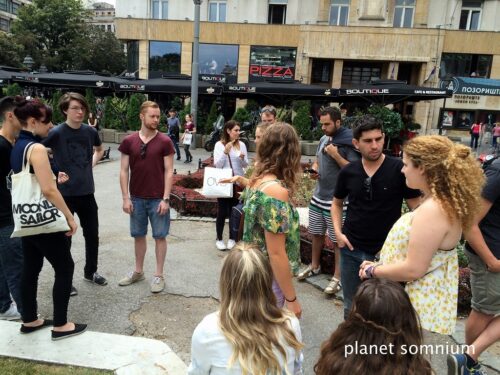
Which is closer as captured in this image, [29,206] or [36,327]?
[29,206]

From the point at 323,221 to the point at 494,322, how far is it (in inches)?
74.6

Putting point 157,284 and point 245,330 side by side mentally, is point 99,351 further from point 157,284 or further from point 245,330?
point 245,330

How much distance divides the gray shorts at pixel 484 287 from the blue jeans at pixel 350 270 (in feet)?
2.24

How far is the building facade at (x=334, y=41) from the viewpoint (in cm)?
2516

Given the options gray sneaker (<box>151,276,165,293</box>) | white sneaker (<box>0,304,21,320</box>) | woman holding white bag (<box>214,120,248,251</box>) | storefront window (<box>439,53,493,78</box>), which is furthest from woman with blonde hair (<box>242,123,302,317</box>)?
storefront window (<box>439,53,493,78</box>)

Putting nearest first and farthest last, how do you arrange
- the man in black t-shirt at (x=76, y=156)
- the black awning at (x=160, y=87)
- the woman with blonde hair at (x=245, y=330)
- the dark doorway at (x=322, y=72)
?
the woman with blonde hair at (x=245, y=330), the man in black t-shirt at (x=76, y=156), the black awning at (x=160, y=87), the dark doorway at (x=322, y=72)

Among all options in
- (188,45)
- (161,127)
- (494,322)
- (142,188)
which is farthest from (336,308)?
(188,45)

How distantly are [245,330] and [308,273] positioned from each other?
2.95 meters

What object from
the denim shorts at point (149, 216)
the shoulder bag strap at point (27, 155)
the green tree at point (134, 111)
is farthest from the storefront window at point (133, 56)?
the shoulder bag strap at point (27, 155)

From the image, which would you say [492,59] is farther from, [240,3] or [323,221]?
[323,221]

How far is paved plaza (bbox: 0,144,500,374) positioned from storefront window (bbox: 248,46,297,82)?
22767mm

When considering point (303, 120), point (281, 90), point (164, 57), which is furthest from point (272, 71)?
point (281, 90)

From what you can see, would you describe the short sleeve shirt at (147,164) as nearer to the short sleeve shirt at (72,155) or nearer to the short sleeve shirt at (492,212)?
the short sleeve shirt at (72,155)

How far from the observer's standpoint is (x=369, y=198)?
9.66ft
